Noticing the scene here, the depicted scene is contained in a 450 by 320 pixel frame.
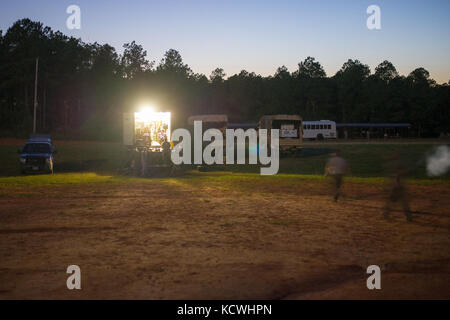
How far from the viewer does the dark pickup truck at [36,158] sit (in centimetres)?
2450

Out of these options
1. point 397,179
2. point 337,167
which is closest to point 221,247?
point 397,179

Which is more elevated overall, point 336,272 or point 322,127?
point 322,127

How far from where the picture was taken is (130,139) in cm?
2703

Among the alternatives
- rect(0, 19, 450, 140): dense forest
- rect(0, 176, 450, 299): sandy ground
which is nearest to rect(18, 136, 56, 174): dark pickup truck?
rect(0, 176, 450, 299): sandy ground

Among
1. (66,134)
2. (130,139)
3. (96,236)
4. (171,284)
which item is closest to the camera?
(171,284)

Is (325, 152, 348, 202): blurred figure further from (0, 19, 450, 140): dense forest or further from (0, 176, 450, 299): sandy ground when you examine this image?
(0, 19, 450, 140): dense forest

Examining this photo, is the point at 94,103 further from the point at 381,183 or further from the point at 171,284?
the point at 171,284

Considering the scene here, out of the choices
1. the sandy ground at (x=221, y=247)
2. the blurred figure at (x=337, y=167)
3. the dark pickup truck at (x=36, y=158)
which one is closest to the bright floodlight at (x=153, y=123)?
the dark pickup truck at (x=36, y=158)

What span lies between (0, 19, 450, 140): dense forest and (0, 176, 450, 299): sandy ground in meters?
45.3

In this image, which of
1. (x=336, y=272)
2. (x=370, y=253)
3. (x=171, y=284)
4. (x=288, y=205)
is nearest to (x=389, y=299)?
(x=336, y=272)

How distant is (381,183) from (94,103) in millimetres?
72989

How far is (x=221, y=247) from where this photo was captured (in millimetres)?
8367

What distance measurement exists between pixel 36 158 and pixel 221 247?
19.8 m

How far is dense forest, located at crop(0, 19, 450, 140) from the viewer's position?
68650mm
